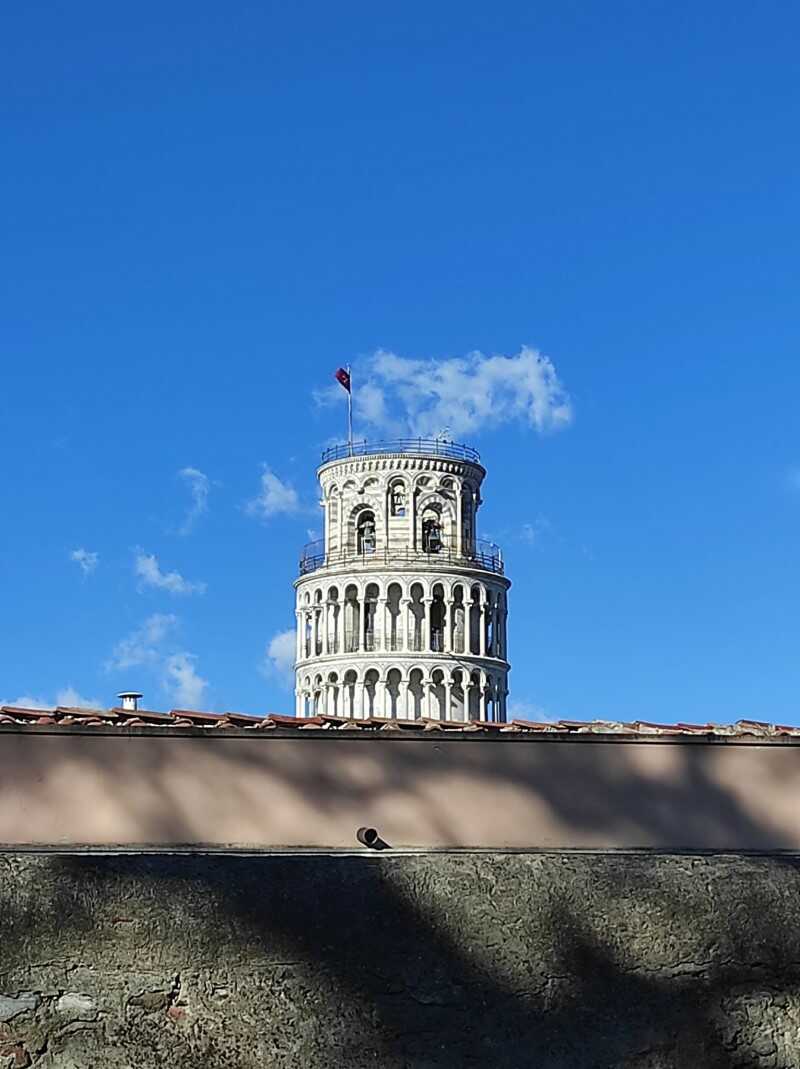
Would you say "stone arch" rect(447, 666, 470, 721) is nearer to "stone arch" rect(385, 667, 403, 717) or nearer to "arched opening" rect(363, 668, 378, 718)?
"stone arch" rect(385, 667, 403, 717)

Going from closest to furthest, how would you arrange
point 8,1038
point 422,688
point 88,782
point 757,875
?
point 8,1038 → point 757,875 → point 88,782 → point 422,688

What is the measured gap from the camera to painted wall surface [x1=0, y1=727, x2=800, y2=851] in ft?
61.6

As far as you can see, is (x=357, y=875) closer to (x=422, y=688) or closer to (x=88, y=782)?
(x=88, y=782)

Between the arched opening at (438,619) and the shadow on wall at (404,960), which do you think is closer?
the shadow on wall at (404,960)

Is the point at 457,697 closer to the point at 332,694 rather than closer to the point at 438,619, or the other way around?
the point at 438,619

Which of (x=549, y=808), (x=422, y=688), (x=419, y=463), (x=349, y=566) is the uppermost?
(x=419, y=463)

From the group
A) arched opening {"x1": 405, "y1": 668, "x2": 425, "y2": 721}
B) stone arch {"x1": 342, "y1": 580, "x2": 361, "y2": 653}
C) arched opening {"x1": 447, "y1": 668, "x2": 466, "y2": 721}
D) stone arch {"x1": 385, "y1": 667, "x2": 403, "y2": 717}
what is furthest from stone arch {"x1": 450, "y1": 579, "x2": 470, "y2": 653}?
stone arch {"x1": 342, "y1": 580, "x2": 361, "y2": 653}

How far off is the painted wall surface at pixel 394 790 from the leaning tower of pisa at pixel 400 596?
7357 centimetres

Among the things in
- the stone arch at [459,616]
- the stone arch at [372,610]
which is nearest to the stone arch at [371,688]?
the stone arch at [372,610]

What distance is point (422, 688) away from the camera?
9494cm

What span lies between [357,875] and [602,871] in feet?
2.62

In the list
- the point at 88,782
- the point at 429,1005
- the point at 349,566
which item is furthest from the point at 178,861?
the point at 349,566

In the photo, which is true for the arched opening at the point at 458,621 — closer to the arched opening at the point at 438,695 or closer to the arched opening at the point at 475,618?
the arched opening at the point at 475,618

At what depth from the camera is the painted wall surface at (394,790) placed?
18781mm
